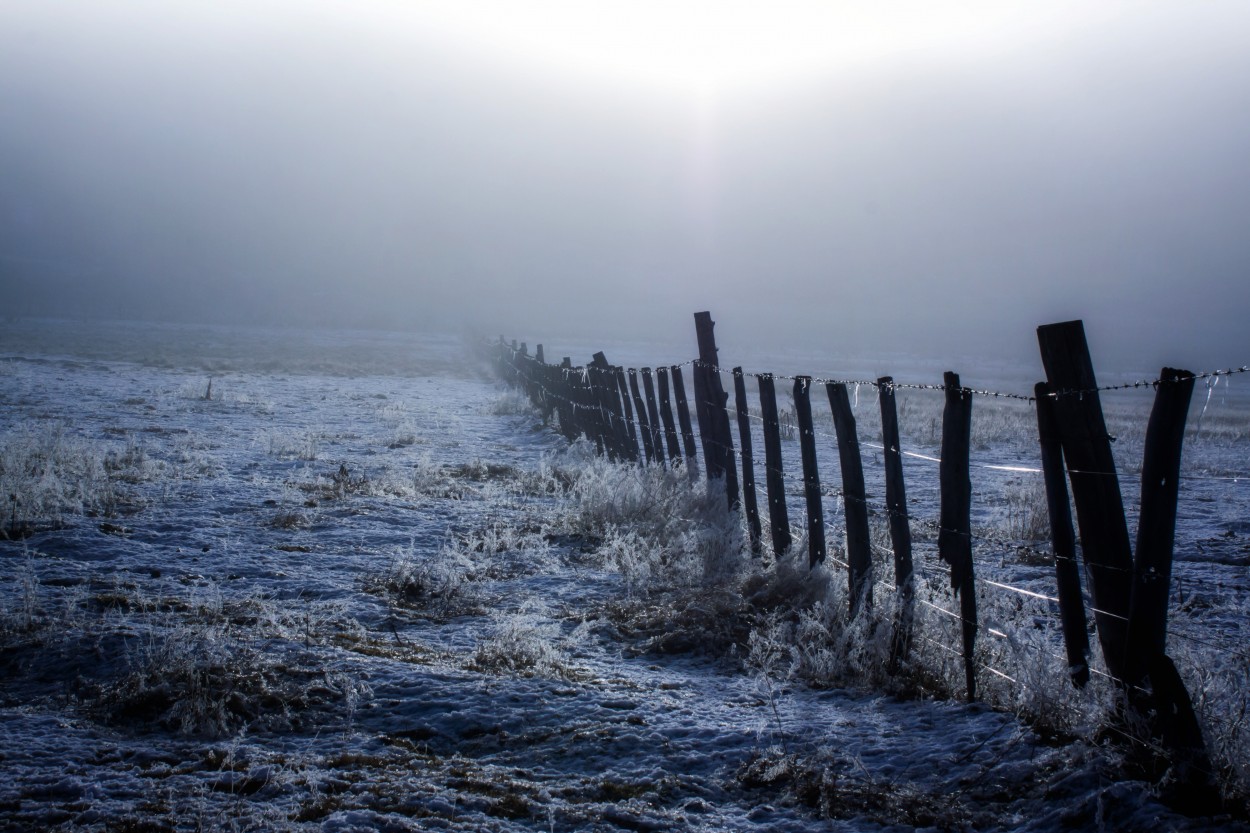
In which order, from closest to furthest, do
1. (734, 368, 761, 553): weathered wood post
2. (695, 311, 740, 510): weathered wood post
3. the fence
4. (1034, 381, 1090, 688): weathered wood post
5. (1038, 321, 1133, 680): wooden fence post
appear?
the fence < (1038, 321, 1133, 680): wooden fence post < (1034, 381, 1090, 688): weathered wood post < (734, 368, 761, 553): weathered wood post < (695, 311, 740, 510): weathered wood post

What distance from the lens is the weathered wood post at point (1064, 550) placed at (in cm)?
384

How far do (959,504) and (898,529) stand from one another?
0.48m

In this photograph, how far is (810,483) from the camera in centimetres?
598

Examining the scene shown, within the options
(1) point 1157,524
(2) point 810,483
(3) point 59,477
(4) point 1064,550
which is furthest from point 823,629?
(3) point 59,477

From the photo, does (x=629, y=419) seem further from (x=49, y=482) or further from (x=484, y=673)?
(x=484, y=673)

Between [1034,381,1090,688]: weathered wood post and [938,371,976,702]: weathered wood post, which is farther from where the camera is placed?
[938,371,976,702]: weathered wood post

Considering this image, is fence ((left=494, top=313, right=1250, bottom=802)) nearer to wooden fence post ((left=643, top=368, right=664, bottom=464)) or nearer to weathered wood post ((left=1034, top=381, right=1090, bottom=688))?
weathered wood post ((left=1034, top=381, right=1090, bottom=688))

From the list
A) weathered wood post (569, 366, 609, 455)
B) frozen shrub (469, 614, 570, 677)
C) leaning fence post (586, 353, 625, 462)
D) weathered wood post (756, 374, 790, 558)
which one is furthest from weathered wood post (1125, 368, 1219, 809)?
weathered wood post (569, 366, 609, 455)

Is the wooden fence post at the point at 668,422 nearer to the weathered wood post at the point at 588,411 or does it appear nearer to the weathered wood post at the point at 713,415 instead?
the weathered wood post at the point at 713,415

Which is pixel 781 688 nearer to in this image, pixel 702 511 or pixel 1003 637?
pixel 1003 637

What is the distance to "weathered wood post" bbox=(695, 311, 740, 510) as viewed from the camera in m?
7.86

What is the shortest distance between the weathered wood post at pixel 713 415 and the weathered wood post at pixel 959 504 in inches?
131

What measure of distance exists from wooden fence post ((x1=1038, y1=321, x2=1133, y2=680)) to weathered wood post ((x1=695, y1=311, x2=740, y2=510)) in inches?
163

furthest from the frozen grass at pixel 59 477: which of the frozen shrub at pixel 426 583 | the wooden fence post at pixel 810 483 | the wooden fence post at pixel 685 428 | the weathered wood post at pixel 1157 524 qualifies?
the weathered wood post at pixel 1157 524
